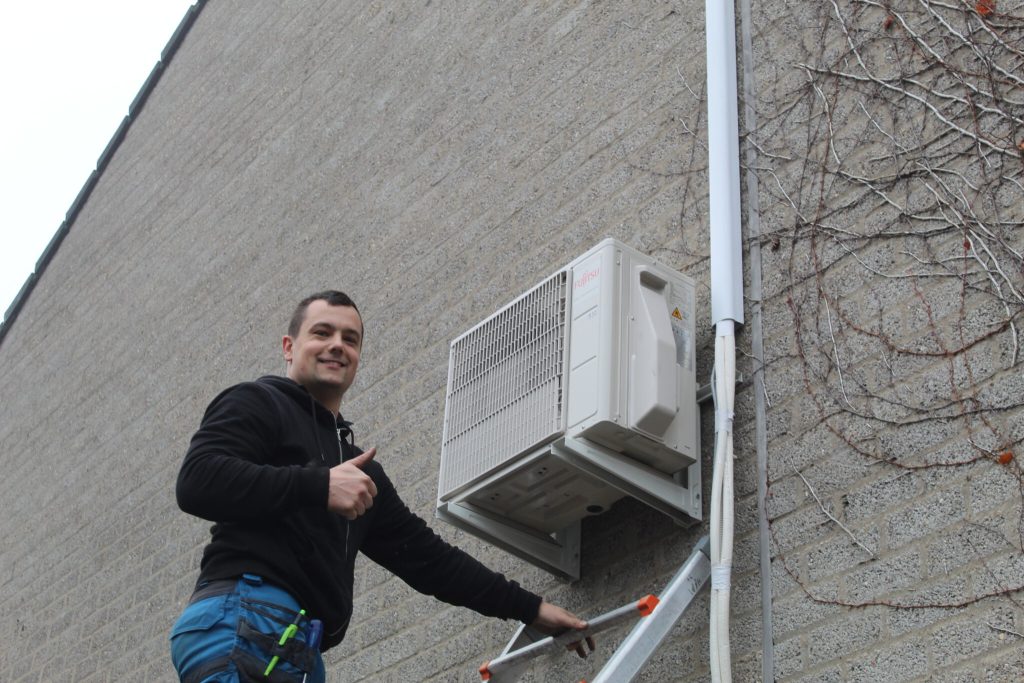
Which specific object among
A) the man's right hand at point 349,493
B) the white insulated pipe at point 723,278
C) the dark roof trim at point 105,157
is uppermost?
the dark roof trim at point 105,157

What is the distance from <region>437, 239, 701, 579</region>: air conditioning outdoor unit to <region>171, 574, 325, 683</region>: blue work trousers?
2.69ft

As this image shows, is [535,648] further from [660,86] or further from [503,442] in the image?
[660,86]

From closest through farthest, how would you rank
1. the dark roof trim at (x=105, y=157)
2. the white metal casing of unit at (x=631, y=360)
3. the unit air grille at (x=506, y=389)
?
the white metal casing of unit at (x=631, y=360), the unit air grille at (x=506, y=389), the dark roof trim at (x=105, y=157)

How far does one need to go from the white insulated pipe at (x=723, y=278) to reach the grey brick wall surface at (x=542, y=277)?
8 centimetres

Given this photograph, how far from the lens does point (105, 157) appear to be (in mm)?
9727

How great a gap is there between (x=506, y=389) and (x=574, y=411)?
39 cm

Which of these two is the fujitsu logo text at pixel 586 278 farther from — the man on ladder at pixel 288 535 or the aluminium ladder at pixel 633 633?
the aluminium ladder at pixel 633 633

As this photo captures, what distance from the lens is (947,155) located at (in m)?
3.68

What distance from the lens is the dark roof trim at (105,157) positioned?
31.3 feet

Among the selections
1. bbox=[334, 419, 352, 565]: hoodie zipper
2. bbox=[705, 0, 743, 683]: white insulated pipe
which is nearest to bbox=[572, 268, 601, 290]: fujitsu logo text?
bbox=[705, 0, 743, 683]: white insulated pipe

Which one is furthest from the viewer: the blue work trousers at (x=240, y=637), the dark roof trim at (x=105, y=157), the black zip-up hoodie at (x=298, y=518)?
the dark roof trim at (x=105, y=157)

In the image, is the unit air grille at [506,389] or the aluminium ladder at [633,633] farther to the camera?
the unit air grille at [506,389]

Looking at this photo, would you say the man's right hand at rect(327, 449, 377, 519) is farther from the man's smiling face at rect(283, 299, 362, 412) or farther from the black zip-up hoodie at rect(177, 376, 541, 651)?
the man's smiling face at rect(283, 299, 362, 412)

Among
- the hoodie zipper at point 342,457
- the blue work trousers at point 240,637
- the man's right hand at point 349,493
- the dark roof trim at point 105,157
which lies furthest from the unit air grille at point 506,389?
the dark roof trim at point 105,157
